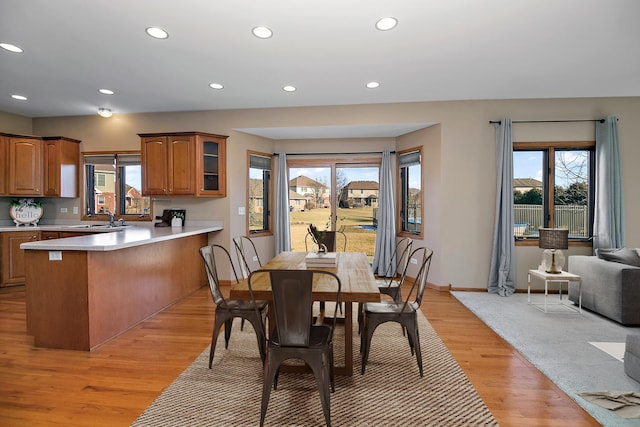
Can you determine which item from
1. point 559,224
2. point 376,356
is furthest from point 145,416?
point 559,224

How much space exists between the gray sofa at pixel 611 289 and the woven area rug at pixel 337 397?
2.16 m

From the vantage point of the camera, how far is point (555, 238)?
155 inches

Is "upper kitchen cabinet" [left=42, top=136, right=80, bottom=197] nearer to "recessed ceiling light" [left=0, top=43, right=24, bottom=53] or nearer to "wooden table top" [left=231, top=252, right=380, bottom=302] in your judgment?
"recessed ceiling light" [left=0, top=43, right=24, bottom=53]

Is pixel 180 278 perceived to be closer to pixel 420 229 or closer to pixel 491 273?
pixel 420 229

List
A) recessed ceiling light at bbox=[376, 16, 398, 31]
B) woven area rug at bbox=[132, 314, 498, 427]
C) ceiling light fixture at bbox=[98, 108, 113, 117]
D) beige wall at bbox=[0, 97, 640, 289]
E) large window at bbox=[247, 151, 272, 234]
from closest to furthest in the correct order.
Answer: woven area rug at bbox=[132, 314, 498, 427]
recessed ceiling light at bbox=[376, 16, 398, 31]
beige wall at bbox=[0, 97, 640, 289]
ceiling light fixture at bbox=[98, 108, 113, 117]
large window at bbox=[247, 151, 272, 234]

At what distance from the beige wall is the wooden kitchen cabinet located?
1.04 meters

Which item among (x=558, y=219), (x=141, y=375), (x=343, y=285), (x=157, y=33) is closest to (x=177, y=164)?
(x=157, y=33)

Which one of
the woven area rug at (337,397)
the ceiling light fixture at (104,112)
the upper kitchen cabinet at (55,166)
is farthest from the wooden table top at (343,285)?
the upper kitchen cabinet at (55,166)

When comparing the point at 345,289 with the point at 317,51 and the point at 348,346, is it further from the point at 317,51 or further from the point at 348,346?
the point at 317,51

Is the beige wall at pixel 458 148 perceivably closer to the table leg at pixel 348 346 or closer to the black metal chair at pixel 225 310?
the black metal chair at pixel 225 310

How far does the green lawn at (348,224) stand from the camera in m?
6.03

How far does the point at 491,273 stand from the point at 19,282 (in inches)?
272

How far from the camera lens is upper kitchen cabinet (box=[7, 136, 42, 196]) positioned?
494 centimetres

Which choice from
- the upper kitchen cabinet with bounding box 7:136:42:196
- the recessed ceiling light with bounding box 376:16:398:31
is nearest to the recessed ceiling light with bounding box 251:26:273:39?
the recessed ceiling light with bounding box 376:16:398:31
